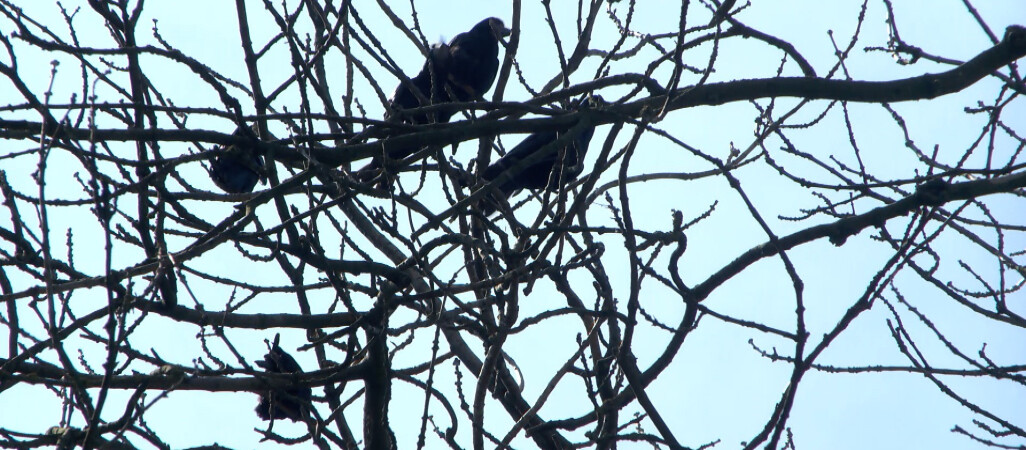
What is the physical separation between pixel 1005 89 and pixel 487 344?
2039mm

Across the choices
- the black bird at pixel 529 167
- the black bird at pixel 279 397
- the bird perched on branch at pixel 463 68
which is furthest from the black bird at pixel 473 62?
the black bird at pixel 279 397

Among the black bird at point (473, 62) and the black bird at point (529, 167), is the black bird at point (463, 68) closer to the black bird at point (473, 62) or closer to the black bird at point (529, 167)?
the black bird at point (473, 62)

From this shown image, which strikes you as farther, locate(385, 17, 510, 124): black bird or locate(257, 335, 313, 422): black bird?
locate(385, 17, 510, 124): black bird

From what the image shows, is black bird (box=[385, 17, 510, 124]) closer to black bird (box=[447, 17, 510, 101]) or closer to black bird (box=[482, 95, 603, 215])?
black bird (box=[447, 17, 510, 101])

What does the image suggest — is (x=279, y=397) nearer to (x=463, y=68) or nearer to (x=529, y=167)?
(x=529, y=167)

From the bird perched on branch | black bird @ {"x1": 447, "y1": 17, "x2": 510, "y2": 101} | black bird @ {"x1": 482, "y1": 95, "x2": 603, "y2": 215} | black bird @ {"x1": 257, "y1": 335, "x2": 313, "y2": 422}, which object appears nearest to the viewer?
black bird @ {"x1": 257, "y1": 335, "x2": 313, "y2": 422}

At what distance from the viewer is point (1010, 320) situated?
329 cm

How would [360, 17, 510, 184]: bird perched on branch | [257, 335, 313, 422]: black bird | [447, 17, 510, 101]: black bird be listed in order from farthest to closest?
[447, 17, 510, 101]: black bird < [360, 17, 510, 184]: bird perched on branch < [257, 335, 313, 422]: black bird

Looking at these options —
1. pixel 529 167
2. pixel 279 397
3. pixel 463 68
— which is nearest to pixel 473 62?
pixel 463 68

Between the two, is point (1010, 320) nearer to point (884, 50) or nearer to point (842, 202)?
point (842, 202)

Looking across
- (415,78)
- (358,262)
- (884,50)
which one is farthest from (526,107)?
(415,78)

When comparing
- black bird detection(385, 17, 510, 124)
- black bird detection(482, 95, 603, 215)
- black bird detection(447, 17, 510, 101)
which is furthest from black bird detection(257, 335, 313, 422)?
black bird detection(447, 17, 510, 101)

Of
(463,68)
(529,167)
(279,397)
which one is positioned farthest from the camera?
(463,68)

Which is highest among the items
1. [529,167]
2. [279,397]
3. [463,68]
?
[463,68]
